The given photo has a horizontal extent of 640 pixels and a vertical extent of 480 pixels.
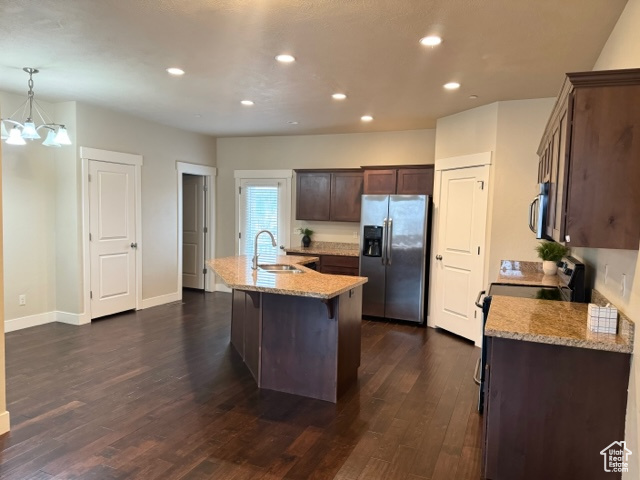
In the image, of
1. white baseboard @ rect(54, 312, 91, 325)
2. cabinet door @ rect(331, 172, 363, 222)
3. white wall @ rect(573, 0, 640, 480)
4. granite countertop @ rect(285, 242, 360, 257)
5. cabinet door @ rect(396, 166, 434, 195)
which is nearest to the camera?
white wall @ rect(573, 0, 640, 480)

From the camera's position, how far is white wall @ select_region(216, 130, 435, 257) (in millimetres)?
6277

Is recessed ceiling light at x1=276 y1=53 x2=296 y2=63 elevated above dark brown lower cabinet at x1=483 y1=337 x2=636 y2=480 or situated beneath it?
elevated above

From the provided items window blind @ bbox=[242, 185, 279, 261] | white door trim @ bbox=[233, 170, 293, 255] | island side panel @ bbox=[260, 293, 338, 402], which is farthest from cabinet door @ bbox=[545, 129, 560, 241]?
window blind @ bbox=[242, 185, 279, 261]

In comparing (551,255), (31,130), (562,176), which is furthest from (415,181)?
(31,130)

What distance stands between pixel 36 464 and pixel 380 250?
4361mm

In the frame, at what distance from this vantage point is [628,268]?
83.4 inches

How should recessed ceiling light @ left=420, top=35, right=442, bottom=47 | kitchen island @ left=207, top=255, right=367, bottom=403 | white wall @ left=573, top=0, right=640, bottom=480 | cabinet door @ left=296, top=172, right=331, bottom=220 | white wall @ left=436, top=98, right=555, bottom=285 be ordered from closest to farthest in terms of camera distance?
white wall @ left=573, top=0, right=640, bottom=480, recessed ceiling light @ left=420, top=35, right=442, bottom=47, kitchen island @ left=207, top=255, right=367, bottom=403, white wall @ left=436, top=98, right=555, bottom=285, cabinet door @ left=296, top=172, right=331, bottom=220

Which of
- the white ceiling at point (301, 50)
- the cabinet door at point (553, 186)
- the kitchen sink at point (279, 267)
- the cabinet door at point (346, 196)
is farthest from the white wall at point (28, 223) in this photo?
the cabinet door at point (553, 186)

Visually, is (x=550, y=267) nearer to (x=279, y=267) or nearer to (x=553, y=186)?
(x=553, y=186)

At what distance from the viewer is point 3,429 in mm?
2703

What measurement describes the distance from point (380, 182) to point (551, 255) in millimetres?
2540

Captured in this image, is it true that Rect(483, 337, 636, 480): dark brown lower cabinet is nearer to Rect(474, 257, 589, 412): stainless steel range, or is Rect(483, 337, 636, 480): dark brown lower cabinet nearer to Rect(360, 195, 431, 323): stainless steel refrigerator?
Rect(474, 257, 589, 412): stainless steel range

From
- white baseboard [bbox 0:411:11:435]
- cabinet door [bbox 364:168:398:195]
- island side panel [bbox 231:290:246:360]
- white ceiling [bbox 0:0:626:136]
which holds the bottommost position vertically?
white baseboard [bbox 0:411:11:435]

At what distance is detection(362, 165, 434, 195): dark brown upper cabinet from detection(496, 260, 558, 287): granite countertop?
161 centimetres
